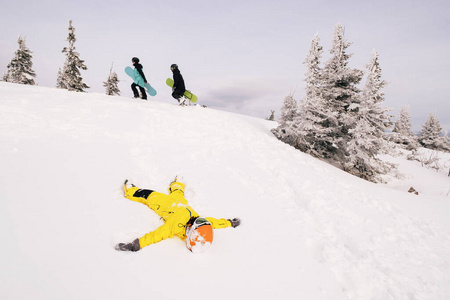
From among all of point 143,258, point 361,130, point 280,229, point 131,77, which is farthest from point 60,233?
point 361,130

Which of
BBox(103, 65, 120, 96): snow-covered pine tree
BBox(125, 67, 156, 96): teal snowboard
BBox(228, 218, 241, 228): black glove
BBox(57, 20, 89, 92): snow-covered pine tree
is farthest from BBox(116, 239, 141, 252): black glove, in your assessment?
BBox(103, 65, 120, 96): snow-covered pine tree

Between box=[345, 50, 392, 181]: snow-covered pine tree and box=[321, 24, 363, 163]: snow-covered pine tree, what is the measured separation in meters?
0.89

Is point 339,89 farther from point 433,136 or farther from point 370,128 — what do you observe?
point 433,136

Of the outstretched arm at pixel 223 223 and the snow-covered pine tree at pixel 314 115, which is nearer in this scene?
the outstretched arm at pixel 223 223

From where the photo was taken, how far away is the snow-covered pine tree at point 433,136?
112 feet

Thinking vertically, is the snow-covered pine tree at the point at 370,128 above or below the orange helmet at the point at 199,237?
above

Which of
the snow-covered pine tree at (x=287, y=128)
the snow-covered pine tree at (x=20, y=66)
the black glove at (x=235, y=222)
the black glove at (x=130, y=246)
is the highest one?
the snow-covered pine tree at (x=20, y=66)

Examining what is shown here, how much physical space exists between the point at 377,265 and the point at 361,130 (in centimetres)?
899

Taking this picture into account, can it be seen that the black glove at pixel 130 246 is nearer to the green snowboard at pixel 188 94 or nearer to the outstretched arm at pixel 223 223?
the outstretched arm at pixel 223 223

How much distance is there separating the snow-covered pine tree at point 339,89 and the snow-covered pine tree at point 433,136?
3501cm

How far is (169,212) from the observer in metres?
3.62

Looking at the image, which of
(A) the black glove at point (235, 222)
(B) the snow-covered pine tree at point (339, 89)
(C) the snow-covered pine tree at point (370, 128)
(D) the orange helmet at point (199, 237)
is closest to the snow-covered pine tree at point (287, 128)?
(B) the snow-covered pine tree at point (339, 89)

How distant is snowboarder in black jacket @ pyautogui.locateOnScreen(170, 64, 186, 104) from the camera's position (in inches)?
431

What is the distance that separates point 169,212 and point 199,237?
929 mm
